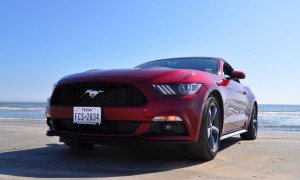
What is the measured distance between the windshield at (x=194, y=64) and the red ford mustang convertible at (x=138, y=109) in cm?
74

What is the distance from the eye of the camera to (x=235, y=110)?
17.0 ft

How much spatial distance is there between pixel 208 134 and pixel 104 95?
1.21 m

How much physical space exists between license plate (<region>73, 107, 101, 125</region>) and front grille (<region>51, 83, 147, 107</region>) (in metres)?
0.06

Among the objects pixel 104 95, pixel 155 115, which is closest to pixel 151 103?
pixel 155 115

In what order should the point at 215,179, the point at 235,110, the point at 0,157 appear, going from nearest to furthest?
the point at 215,179 → the point at 0,157 → the point at 235,110

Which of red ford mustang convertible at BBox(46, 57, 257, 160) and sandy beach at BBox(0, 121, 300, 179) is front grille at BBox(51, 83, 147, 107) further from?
sandy beach at BBox(0, 121, 300, 179)

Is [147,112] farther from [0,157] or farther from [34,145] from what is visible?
[34,145]

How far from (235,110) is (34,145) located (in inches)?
115

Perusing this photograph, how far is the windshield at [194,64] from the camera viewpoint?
4902mm

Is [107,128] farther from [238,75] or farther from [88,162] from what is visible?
[238,75]

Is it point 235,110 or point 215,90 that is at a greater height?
point 215,90

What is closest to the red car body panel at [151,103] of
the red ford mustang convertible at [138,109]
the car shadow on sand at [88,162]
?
the red ford mustang convertible at [138,109]

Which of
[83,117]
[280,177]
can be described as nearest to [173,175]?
[280,177]

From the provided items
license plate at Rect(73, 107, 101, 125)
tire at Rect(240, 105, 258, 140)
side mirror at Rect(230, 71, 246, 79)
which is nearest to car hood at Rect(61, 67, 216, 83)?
license plate at Rect(73, 107, 101, 125)
